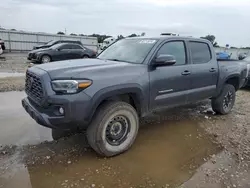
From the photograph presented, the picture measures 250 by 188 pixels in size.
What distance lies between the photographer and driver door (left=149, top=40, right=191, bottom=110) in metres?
4.07

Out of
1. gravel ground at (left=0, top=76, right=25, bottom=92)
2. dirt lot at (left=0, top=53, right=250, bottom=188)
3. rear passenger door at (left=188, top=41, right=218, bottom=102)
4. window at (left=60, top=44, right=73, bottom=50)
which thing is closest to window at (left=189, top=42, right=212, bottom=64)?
rear passenger door at (left=188, top=41, right=218, bottom=102)

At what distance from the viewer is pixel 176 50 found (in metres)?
4.69

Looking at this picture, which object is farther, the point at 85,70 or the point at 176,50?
the point at 176,50

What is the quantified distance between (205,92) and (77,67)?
3001 millimetres

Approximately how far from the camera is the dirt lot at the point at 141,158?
315 cm

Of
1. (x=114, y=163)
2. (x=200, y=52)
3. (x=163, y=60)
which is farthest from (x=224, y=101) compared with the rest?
(x=114, y=163)

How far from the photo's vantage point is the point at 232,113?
637cm

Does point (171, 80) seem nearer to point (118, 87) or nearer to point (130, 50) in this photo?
point (130, 50)

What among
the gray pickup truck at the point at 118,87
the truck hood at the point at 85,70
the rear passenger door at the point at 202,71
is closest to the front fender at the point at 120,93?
the gray pickup truck at the point at 118,87

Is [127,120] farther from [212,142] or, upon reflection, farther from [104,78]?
[212,142]

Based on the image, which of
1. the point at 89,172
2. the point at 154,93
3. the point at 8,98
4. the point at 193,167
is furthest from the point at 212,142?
the point at 8,98

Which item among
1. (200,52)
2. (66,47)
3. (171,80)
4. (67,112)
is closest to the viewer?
(67,112)

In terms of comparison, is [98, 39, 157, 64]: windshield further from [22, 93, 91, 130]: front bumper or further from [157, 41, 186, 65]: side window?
[22, 93, 91, 130]: front bumper

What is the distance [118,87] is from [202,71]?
2304 mm
